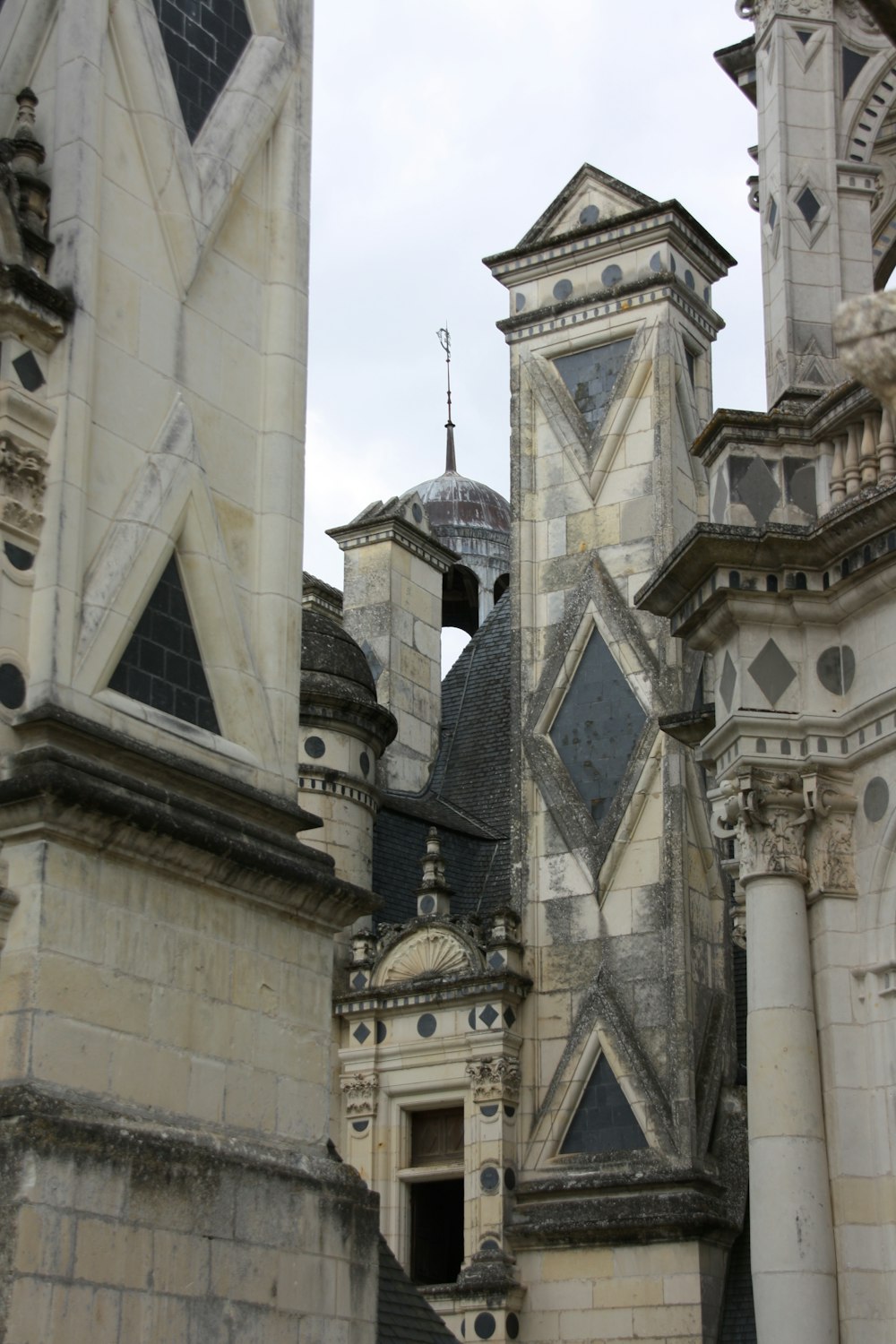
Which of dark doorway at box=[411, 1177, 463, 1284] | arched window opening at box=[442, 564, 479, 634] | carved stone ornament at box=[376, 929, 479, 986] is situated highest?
arched window opening at box=[442, 564, 479, 634]

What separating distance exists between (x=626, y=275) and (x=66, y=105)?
1126 centimetres

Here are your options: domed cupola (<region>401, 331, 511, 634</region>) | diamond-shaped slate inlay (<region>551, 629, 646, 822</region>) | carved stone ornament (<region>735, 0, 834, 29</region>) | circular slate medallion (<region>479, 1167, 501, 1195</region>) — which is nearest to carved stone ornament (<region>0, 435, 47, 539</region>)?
carved stone ornament (<region>735, 0, 834, 29</region>)

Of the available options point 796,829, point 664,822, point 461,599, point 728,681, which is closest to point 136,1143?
point 796,829

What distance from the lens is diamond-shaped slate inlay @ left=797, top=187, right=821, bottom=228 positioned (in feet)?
49.4

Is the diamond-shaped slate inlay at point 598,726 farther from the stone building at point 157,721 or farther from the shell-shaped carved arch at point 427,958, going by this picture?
the stone building at point 157,721

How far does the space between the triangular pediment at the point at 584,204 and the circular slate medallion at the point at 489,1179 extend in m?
9.19

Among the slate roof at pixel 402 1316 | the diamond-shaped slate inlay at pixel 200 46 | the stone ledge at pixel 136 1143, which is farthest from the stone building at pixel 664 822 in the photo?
the diamond-shaped slate inlay at pixel 200 46

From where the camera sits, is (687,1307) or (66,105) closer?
(66,105)

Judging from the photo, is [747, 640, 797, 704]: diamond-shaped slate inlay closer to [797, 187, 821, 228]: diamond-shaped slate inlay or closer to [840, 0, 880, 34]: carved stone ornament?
[797, 187, 821, 228]: diamond-shaped slate inlay

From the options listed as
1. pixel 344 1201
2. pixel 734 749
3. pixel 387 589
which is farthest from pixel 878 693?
pixel 387 589

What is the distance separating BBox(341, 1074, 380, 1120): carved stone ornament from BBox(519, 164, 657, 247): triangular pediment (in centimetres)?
847

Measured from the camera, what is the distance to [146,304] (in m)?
9.62

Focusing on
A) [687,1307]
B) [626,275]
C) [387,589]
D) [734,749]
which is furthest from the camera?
[387,589]

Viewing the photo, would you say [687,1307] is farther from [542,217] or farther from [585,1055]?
→ [542,217]
